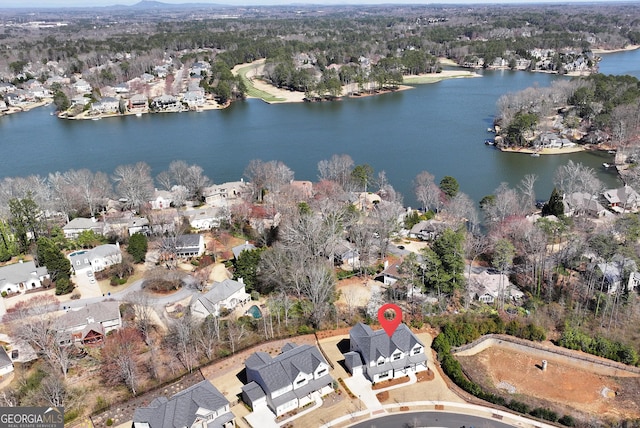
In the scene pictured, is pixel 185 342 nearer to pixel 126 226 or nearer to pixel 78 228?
pixel 126 226

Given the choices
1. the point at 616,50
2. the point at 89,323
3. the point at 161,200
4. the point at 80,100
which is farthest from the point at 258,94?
the point at 616,50

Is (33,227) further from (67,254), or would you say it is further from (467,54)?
(467,54)

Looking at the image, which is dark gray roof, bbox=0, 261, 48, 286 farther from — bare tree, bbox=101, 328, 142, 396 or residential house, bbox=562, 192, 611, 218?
residential house, bbox=562, 192, 611, 218

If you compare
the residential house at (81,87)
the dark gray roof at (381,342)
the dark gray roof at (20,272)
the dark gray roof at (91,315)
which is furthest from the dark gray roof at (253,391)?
the residential house at (81,87)

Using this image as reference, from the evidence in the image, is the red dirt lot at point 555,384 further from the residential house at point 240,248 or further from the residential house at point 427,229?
the residential house at point 240,248

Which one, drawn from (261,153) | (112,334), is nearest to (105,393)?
(112,334)
